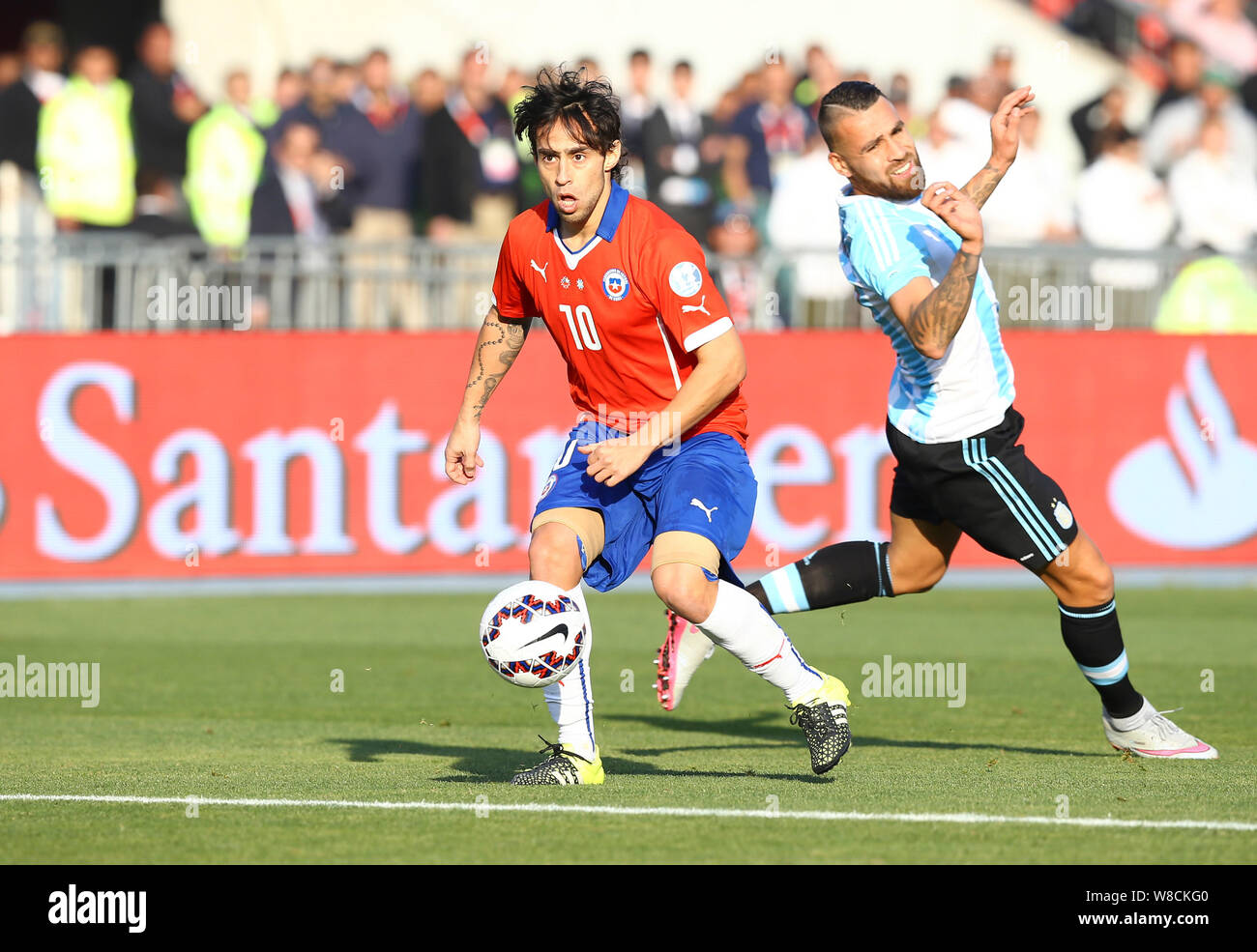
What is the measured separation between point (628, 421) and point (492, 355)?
0.71 m

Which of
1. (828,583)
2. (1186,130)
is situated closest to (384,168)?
(1186,130)

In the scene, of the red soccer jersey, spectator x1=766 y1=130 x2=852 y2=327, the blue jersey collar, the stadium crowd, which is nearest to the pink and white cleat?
the red soccer jersey

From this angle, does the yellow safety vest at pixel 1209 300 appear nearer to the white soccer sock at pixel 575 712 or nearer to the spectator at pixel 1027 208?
the spectator at pixel 1027 208

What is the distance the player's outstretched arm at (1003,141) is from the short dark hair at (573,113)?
1.40m

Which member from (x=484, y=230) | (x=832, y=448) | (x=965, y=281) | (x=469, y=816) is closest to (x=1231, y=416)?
(x=832, y=448)

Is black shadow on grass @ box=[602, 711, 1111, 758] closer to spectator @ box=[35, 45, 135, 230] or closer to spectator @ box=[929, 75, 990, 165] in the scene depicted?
spectator @ box=[929, 75, 990, 165]

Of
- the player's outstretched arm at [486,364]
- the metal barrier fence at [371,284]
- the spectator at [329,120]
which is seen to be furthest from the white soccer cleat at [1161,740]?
the spectator at [329,120]

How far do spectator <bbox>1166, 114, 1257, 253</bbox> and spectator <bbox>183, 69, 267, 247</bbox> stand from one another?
8186mm

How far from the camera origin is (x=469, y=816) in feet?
19.8

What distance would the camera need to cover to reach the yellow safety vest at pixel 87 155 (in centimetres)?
1606

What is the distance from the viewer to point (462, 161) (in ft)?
55.8

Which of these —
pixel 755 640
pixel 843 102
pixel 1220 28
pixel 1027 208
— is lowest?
pixel 755 640

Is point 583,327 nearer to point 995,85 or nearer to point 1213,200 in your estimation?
point 995,85

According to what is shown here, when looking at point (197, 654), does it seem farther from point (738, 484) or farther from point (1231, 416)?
point (1231, 416)
